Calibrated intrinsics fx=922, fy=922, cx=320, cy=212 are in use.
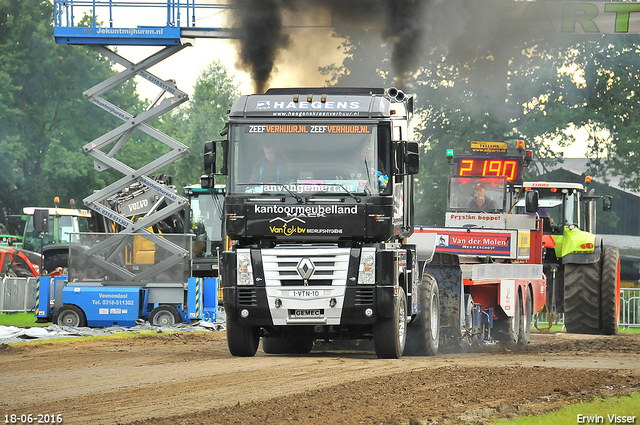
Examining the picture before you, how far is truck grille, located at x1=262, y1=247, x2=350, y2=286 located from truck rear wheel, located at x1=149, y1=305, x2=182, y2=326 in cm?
745

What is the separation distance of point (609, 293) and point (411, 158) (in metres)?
9.02

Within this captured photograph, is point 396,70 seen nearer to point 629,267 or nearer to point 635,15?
point 635,15

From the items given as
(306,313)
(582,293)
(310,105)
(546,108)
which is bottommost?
(582,293)

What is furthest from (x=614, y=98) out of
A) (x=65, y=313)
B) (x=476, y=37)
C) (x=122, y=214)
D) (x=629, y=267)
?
(x=65, y=313)

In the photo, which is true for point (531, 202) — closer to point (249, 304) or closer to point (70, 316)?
point (249, 304)

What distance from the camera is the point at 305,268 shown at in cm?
1211

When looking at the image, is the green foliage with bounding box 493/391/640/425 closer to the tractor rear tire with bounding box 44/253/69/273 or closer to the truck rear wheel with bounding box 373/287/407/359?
the truck rear wheel with bounding box 373/287/407/359

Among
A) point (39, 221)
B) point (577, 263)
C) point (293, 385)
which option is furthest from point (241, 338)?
point (39, 221)

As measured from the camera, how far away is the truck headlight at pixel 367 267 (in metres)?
12.1

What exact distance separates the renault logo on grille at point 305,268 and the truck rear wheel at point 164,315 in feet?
25.0

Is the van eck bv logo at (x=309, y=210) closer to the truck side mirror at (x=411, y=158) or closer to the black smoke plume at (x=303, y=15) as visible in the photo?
the truck side mirror at (x=411, y=158)

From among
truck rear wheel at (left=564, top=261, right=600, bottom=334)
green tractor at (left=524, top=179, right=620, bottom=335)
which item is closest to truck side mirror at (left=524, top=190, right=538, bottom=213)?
green tractor at (left=524, top=179, right=620, bottom=335)

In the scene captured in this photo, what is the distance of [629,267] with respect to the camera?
4306cm

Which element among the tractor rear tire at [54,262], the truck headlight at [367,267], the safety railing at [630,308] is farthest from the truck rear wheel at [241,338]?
the tractor rear tire at [54,262]
